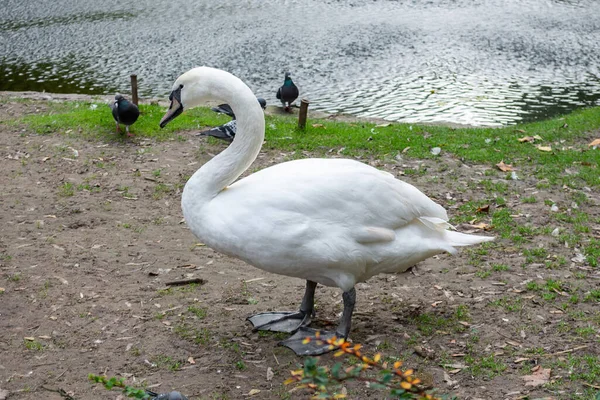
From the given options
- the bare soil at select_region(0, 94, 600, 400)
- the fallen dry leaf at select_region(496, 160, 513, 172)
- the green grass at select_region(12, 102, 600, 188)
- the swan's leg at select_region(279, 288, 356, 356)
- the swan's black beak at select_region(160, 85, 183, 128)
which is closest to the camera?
the bare soil at select_region(0, 94, 600, 400)

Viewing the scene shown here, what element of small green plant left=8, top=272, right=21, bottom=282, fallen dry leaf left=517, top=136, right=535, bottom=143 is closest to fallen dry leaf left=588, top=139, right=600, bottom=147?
fallen dry leaf left=517, top=136, right=535, bottom=143

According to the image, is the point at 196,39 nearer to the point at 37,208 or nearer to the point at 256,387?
the point at 37,208

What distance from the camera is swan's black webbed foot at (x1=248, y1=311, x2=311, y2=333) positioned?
415 centimetres

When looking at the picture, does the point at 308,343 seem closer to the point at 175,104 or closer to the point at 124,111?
the point at 175,104

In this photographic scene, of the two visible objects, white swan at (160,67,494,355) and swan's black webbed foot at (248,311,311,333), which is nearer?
white swan at (160,67,494,355)

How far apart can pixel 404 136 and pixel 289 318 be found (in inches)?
149

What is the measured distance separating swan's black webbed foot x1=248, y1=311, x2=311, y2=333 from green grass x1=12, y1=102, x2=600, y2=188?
9.24ft

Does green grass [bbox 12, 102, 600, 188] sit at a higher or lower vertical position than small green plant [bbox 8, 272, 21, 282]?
higher

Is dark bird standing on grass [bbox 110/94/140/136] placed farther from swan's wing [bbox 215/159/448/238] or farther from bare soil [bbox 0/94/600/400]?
swan's wing [bbox 215/159/448/238]

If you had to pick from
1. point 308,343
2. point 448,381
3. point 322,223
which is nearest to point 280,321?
point 308,343

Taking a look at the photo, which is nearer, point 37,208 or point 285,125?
point 37,208

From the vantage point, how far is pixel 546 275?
471 centimetres

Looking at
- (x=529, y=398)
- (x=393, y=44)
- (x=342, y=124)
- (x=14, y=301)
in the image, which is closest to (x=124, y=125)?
(x=342, y=124)

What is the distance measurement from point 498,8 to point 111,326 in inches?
546
